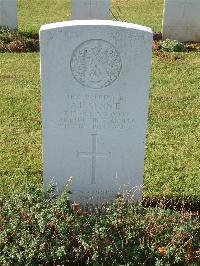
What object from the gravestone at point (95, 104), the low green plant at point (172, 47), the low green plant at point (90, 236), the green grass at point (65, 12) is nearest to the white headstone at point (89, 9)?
the green grass at point (65, 12)

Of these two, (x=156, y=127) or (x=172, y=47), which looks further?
(x=172, y=47)

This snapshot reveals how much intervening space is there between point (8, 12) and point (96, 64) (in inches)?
315

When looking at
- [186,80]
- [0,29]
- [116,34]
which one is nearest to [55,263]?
[116,34]

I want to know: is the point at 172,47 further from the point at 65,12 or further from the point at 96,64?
the point at 96,64

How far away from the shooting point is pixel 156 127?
7.16 m

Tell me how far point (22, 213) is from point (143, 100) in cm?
149

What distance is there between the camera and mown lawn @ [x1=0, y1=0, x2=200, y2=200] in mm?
5691

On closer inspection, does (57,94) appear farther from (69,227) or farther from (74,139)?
(69,227)

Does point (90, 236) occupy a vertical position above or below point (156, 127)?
below

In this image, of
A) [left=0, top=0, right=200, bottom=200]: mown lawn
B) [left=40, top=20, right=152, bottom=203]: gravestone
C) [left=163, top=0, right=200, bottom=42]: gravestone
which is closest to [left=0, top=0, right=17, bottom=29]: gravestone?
[left=0, top=0, right=200, bottom=200]: mown lawn

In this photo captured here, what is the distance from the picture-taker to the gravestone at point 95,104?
4.29 m

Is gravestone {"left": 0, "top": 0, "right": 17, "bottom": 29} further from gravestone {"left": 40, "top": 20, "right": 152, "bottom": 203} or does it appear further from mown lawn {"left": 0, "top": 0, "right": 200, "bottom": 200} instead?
gravestone {"left": 40, "top": 20, "right": 152, "bottom": 203}

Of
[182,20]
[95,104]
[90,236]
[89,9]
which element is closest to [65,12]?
[89,9]

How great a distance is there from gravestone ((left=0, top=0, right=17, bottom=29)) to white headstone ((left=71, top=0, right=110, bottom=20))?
4.53 feet
